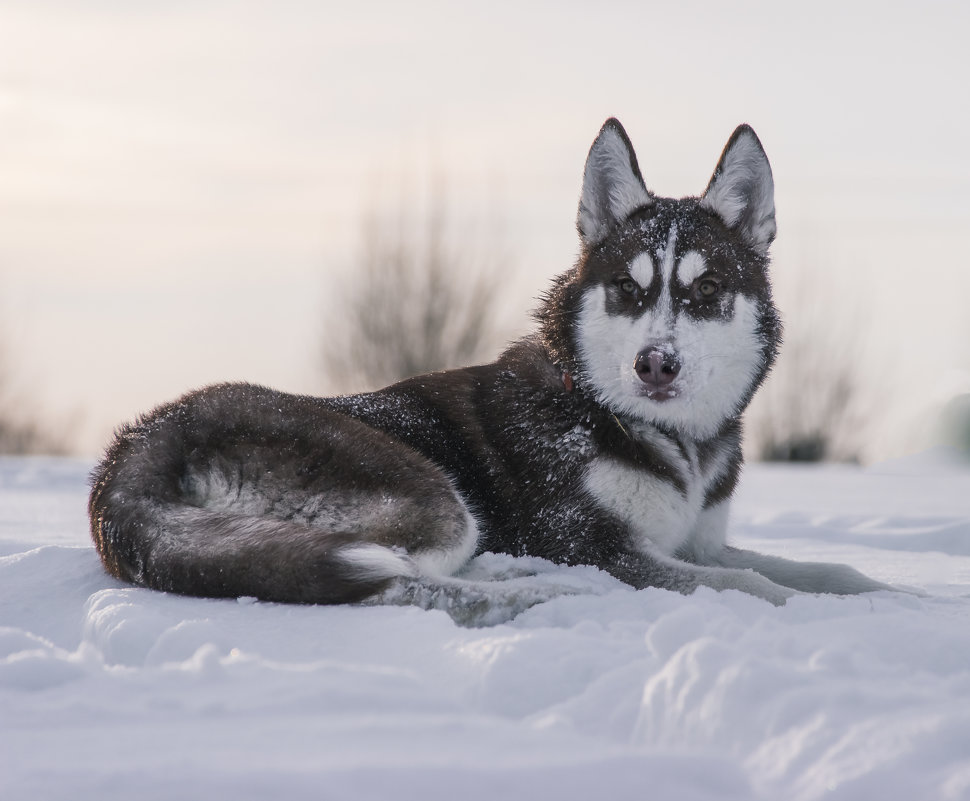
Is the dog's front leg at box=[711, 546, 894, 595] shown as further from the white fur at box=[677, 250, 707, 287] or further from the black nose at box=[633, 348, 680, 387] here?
the white fur at box=[677, 250, 707, 287]

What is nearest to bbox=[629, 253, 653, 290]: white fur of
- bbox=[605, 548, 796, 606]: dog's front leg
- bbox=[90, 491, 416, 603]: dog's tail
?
bbox=[605, 548, 796, 606]: dog's front leg

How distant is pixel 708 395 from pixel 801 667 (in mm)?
1766

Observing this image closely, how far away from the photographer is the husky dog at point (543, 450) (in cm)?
322

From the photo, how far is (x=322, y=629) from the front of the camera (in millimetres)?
2840

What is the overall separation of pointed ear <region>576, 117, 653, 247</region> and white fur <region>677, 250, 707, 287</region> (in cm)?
45

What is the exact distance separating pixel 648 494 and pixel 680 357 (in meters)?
0.58

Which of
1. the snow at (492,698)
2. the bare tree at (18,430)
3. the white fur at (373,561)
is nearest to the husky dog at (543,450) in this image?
the white fur at (373,561)

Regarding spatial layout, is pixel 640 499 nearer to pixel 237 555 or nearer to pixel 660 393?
pixel 660 393

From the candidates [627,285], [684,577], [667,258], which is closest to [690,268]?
[667,258]

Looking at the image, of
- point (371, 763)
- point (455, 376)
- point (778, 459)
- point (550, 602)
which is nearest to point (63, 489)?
point (455, 376)

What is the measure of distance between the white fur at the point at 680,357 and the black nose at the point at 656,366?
3 cm

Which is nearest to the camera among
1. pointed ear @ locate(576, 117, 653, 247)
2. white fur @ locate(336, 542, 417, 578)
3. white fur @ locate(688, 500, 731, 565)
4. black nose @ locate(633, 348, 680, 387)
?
white fur @ locate(336, 542, 417, 578)

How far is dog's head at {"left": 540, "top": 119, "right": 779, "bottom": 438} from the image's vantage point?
12.2 ft

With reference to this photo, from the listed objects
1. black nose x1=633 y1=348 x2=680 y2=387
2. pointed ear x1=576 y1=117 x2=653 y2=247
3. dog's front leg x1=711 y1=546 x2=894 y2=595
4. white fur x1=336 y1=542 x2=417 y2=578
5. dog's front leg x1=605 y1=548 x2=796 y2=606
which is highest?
pointed ear x1=576 y1=117 x2=653 y2=247
